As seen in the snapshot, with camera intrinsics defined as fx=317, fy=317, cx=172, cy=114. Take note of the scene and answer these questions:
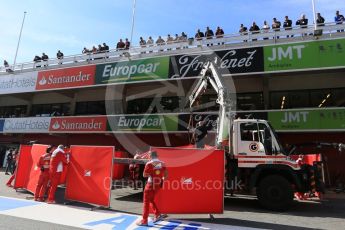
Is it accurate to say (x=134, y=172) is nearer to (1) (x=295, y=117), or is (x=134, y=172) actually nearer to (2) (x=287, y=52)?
(1) (x=295, y=117)

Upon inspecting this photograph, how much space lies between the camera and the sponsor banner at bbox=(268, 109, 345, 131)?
1453cm

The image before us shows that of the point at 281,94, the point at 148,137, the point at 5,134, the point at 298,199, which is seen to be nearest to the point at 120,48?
the point at 148,137

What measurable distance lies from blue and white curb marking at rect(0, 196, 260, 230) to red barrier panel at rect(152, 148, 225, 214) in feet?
1.59

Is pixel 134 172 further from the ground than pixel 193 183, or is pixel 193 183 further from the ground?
pixel 134 172

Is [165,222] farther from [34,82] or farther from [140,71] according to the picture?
[34,82]

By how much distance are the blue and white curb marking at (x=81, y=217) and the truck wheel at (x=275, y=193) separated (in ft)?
8.46

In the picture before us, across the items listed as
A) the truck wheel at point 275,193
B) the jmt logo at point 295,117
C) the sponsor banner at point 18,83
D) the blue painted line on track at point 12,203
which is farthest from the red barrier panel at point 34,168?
the sponsor banner at point 18,83

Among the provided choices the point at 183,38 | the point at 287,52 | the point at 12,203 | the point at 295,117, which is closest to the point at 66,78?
the point at 183,38

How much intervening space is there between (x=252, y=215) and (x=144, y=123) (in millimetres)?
10191

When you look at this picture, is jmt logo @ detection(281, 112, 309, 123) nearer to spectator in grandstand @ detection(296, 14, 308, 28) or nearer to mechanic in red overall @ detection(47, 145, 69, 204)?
spectator in grandstand @ detection(296, 14, 308, 28)

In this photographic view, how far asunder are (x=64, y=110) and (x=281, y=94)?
52.0 feet

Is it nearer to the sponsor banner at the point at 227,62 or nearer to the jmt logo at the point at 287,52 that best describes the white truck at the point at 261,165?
the sponsor banner at the point at 227,62

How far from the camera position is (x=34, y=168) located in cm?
1202

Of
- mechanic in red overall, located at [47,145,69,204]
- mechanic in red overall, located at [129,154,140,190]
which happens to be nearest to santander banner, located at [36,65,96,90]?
mechanic in red overall, located at [129,154,140,190]
